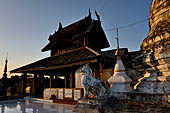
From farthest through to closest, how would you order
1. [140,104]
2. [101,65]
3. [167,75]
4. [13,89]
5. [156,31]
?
[13,89] → [101,65] → [156,31] → [167,75] → [140,104]

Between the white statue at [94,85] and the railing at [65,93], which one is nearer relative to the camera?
the white statue at [94,85]

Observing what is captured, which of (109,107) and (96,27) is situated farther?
(96,27)

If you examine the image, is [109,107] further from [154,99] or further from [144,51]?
[144,51]

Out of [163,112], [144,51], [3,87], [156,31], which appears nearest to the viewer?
[163,112]

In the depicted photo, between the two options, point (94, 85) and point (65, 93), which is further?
point (65, 93)

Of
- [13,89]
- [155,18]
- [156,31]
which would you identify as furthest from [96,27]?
[13,89]

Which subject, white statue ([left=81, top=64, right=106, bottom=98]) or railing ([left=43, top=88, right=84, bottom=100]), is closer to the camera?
white statue ([left=81, top=64, right=106, bottom=98])

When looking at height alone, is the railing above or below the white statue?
below

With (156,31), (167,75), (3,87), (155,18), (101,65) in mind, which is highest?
(155,18)

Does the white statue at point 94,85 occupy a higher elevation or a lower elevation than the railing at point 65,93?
higher

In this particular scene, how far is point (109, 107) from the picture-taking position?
167 inches

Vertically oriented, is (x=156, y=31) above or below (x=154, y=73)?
above

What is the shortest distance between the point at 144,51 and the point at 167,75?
1375 millimetres

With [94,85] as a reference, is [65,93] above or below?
below
